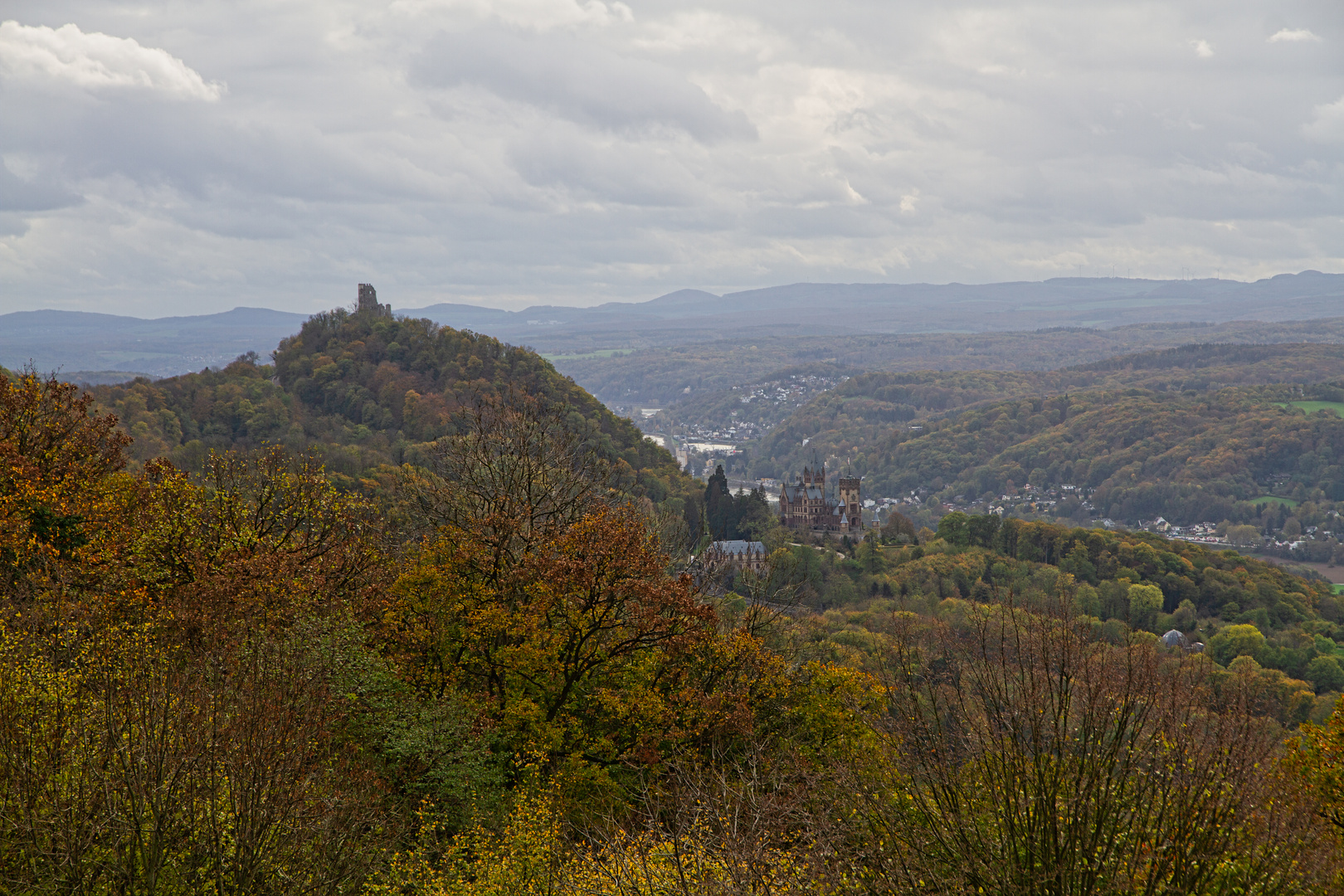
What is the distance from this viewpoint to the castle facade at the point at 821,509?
115 m

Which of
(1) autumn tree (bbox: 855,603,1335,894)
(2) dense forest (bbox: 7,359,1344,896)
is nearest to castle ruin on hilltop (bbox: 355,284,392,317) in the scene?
(2) dense forest (bbox: 7,359,1344,896)

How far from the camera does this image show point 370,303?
443 ft

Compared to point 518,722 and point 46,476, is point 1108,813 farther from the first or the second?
point 46,476

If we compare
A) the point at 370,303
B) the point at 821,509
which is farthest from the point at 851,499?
the point at 370,303

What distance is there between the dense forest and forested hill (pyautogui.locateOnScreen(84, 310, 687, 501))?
51.0 meters

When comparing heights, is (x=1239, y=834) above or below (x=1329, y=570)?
above

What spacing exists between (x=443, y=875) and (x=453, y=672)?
6.99m

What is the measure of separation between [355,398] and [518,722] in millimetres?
93536

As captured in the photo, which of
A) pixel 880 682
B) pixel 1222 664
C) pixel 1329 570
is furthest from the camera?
pixel 1329 570

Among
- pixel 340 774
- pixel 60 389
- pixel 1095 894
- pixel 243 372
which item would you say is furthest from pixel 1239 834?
pixel 243 372

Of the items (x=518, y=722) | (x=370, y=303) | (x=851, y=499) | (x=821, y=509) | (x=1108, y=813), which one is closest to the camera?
(x=1108, y=813)

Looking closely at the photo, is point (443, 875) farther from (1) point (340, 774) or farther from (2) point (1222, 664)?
(2) point (1222, 664)

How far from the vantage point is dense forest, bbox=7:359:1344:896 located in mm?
12688

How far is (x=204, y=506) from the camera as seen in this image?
26969mm
